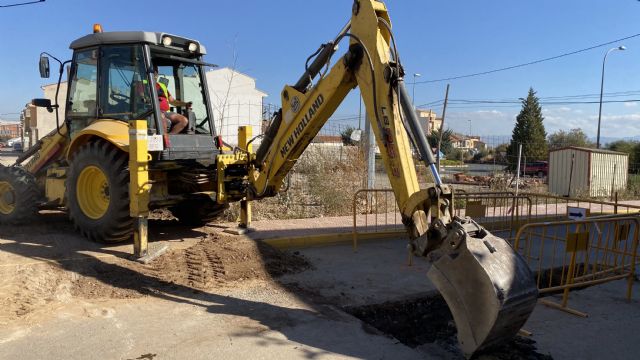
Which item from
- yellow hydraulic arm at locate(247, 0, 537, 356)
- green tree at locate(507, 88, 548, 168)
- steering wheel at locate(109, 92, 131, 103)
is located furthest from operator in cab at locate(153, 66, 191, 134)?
green tree at locate(507, 88, 548, 168)

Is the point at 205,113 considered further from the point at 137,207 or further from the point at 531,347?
the point at 531,347

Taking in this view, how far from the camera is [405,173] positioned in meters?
4.79

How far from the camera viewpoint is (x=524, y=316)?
3.94 m

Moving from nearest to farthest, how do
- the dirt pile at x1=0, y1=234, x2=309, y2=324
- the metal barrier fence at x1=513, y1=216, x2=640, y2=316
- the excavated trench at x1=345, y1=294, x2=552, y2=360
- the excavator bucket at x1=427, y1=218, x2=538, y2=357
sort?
the excavator bucket at x1=427, y1=218, x2=538, y2=357 < the excavated trench at x1=345, y1=294, x2=552, y2=360 < the dirt pile at x1=0, y1=234, x2=309, y2=324 < the metal barrier fence at x1=513, y1=216, x2=640, y2=316

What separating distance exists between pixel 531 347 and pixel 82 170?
642 cm

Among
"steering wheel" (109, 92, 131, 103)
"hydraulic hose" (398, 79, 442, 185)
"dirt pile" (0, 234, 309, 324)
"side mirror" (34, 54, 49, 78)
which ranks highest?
"side mirror" (34, 54, 49, 78)

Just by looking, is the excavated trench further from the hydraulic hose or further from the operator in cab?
the operator in cab

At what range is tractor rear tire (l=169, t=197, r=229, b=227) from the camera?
28.8 feet

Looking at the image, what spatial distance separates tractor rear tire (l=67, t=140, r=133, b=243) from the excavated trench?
3.66 meters

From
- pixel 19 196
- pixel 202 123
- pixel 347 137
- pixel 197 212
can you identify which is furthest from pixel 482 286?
pixel 347 137

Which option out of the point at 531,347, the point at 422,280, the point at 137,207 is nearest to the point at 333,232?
the point at 422,280

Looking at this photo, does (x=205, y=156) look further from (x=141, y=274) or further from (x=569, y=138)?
(x=569, y=138)

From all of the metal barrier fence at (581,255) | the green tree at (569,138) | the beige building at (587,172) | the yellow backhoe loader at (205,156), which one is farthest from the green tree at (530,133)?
the yellow backhoe loader at (205,156)

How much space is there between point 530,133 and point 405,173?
47.6 meters
